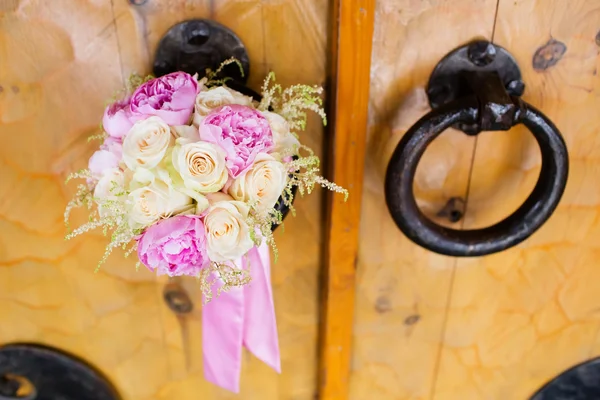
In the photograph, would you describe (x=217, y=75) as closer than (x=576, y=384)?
Yes

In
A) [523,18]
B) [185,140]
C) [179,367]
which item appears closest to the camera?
[185,140]

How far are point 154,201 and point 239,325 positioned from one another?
0.82ft

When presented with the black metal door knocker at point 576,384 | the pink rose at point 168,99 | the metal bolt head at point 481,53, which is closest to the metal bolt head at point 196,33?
the pink rose at point 168,99

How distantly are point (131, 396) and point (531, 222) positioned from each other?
2.28 ft

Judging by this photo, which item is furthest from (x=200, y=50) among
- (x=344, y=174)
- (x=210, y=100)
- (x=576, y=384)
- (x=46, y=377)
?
(x=576, y=384)

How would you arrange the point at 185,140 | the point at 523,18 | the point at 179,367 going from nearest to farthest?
the point at 185,140
the point at 523,18
the point at 179,367

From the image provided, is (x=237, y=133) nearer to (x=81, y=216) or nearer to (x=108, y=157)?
(x=108, y=157)

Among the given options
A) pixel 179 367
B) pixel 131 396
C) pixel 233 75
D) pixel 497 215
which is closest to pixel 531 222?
pixel 497 215

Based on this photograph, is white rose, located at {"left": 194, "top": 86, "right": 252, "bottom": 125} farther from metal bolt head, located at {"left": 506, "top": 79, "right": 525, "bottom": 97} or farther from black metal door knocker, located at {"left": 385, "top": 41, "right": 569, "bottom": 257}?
metal bolt head, located at {"left": 506, "top": 79, "right": 525, "bottom": 97}

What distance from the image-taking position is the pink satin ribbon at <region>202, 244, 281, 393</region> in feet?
2.19

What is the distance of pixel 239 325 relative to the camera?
2.27 feet

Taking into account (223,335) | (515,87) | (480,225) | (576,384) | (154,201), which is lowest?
(576,384)

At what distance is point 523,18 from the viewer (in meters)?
0.65

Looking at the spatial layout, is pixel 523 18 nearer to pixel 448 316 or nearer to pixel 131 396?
pixel 448 316
